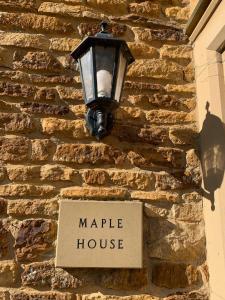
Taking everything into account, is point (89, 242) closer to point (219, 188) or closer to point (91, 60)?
point (219, 188)

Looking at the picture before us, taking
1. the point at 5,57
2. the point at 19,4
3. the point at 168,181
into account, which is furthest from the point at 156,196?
the point at 19,4

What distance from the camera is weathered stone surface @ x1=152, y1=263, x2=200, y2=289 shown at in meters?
2.14

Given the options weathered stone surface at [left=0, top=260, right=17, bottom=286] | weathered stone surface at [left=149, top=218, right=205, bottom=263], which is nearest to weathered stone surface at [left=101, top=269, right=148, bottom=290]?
weathered stone surface at [left=149, top=218, right=205, bottom=263]

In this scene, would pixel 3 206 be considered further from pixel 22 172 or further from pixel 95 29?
pixel 95 29

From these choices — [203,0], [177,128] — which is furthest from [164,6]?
[177,128]

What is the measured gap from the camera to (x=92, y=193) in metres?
2.24

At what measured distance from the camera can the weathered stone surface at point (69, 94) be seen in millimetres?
2420

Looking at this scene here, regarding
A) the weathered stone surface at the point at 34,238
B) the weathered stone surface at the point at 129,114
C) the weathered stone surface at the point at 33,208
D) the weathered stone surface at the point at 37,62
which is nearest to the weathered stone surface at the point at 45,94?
the weathered stone surface at the point at 37,62

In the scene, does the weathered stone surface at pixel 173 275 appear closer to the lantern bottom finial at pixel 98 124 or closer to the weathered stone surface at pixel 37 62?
the lantern bottom finial at pixel 98 124

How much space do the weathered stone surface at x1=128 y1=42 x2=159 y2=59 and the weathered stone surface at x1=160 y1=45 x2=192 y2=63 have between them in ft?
0.17

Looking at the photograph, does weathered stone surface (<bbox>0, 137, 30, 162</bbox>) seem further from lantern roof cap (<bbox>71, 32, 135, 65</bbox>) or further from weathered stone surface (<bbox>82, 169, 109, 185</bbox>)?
lantern roof cap (<bbox>71, 32, 135, 65</bbox>)

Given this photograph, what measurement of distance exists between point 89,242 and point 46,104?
855mm

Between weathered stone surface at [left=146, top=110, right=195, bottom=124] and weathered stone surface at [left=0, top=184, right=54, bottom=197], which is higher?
weathered stone surface at [left=146, top=110, right=195, bottom=124]

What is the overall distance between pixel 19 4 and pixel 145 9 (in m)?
0.83
